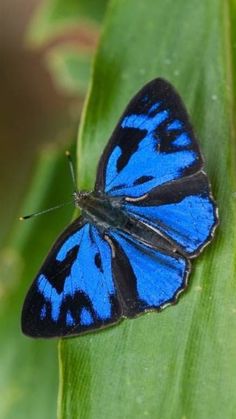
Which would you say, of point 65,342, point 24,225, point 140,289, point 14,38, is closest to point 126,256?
point 140,289

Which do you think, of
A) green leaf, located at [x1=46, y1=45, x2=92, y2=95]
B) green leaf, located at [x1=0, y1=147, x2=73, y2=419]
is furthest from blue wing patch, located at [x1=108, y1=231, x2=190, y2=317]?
green leaf, located at [x1=46, y1=45, x2=92, y2=95]

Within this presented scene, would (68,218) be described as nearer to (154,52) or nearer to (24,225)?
(24,225)

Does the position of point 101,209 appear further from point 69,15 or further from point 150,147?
point 69,15

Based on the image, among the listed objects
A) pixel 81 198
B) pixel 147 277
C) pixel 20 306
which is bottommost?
pixel 20 306

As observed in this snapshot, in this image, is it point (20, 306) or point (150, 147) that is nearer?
point (150, 147)

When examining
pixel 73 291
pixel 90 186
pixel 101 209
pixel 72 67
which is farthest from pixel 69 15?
pixel 73 291

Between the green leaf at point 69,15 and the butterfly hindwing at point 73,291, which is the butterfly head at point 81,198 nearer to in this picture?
the butterfly hindwing at point 73,291
